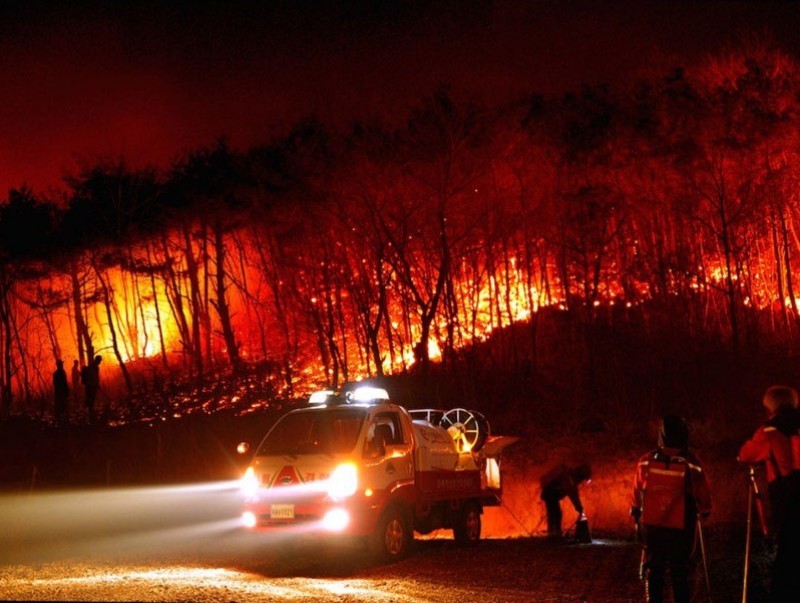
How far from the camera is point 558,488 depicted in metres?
13.2

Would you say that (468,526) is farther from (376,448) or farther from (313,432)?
(313,432)

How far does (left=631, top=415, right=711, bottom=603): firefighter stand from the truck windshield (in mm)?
4413

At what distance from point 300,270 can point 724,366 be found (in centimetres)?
1498

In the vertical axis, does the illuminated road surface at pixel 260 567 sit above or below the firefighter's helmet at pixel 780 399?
below

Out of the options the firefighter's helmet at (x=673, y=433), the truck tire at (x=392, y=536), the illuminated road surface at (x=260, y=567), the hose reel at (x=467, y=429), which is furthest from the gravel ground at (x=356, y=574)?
the firefighter's helmet at (x=673, y=433)

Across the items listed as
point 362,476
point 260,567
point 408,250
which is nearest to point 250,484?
point 260,567

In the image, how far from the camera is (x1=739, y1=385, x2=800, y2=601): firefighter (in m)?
6.46

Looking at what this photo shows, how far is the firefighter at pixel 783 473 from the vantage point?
21.2 ft

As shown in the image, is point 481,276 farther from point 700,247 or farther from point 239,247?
point 239,247

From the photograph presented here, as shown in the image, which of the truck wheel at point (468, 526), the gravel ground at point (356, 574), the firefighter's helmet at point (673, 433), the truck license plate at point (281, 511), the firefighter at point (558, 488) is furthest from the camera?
the firefighter at point (558, 488)

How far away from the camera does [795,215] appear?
2484 centimetres

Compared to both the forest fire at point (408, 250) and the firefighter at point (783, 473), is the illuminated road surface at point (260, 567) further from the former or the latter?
the forest fire at point (408, 250)

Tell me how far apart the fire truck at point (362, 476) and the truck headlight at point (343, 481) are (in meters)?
0.01

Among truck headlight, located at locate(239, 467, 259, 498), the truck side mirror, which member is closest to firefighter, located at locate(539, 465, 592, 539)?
the truck side mirror
